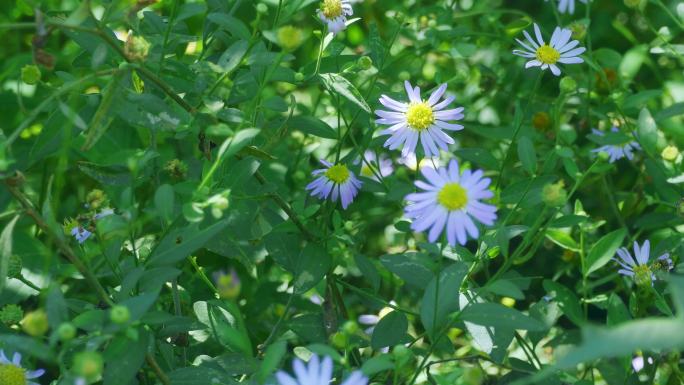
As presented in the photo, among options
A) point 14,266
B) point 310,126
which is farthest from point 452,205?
point 14,266

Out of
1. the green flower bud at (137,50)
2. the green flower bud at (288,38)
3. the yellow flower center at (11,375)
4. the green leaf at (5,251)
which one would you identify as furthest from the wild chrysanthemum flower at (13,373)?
the green flower bud at (288,38)

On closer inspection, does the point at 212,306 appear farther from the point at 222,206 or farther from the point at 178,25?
the point at 178,25

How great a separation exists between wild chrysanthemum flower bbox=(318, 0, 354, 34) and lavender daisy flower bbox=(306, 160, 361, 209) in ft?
0.65

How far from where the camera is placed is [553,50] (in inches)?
53.1

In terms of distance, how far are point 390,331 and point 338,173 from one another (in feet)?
0.86

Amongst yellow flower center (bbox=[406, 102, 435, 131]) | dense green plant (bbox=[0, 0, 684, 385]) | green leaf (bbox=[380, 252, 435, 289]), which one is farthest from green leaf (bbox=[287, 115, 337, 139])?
green leaf (bbox=[380, 252, 435, 289])

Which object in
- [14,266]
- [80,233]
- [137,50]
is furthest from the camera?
[80,233]

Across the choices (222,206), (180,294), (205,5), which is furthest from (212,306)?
(205,5)

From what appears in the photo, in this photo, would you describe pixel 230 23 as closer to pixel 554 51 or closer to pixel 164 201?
pixel 164 201

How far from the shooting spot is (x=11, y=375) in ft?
3.28

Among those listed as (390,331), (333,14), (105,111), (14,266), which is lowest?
(390,331)

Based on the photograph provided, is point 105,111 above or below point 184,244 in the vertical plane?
above

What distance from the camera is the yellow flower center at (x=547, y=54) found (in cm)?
134

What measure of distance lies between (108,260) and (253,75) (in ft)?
1.02
